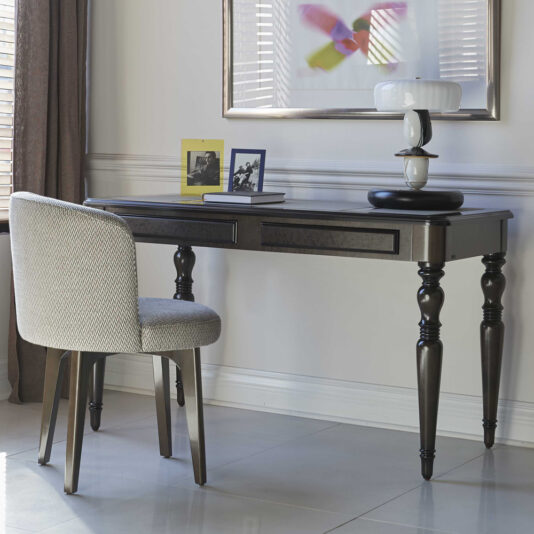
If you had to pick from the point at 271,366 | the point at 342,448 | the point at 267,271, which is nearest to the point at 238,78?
the point at 267,271

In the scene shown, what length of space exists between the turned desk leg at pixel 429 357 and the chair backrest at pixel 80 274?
0.81m

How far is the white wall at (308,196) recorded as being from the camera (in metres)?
3.27

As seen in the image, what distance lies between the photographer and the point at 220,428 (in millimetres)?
3463

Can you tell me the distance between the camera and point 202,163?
11.9ft

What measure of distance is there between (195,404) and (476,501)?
2.68 feet

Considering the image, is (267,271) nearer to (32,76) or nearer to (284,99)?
(284,99)

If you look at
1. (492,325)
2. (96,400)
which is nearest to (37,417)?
(96,400)

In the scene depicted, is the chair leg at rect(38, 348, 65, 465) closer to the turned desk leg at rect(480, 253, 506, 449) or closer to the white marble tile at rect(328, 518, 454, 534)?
the white marble tile at rect(328, 518, 454, 534)

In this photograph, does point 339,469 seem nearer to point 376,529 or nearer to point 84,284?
point 376,529

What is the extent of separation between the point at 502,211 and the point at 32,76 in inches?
71.1

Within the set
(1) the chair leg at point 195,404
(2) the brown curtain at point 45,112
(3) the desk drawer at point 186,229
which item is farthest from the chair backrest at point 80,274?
(2) the brown curtain at point 45,112

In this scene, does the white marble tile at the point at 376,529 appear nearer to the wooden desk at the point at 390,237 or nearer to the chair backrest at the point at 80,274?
the wooden desk at the point at 390,237

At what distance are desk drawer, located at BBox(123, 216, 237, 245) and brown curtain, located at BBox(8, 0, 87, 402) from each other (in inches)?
25.1

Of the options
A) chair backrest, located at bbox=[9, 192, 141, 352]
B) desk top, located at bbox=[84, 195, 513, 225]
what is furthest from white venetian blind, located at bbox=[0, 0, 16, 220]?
chair backrest, located at bbox=[9, 192, 141, 352]
